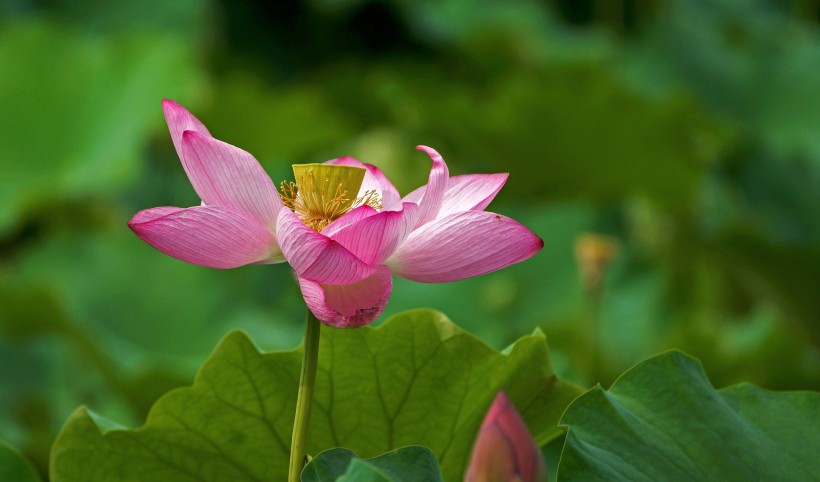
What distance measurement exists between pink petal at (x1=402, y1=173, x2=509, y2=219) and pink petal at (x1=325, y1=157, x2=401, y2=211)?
3 cm

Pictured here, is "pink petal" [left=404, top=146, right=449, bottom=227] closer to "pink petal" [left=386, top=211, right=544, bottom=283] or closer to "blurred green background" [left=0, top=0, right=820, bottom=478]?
"pink petal" [left=386, top=211, right=544, bottom=283]

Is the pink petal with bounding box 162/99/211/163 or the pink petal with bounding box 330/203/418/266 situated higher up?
the pink petal with bounding box 162/99/211/163

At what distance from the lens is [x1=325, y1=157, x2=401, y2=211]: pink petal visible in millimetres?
648

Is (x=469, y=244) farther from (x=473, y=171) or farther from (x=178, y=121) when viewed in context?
(x=473, y=171)

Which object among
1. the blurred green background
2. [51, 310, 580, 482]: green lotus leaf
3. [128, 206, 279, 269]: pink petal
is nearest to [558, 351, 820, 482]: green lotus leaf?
[51, 310, 580, 482]: green lotus leaf

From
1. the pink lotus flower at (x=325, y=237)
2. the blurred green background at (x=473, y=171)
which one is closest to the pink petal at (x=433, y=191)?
the pink lotus flower at (x=325, y=237)

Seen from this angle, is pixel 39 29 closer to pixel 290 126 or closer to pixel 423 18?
pixel 290 126

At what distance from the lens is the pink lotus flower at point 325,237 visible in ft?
1.75

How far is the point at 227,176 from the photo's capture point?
56cm

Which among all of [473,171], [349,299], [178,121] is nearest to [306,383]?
[349,299]

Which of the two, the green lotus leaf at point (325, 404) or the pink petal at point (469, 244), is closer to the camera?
the pink petal at point (469, 244)

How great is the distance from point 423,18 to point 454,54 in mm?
134

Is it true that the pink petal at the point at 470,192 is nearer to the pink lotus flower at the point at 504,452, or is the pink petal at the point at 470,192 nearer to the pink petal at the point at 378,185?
the pink petal at the point at 378,185

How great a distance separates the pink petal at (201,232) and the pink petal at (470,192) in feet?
0.35
